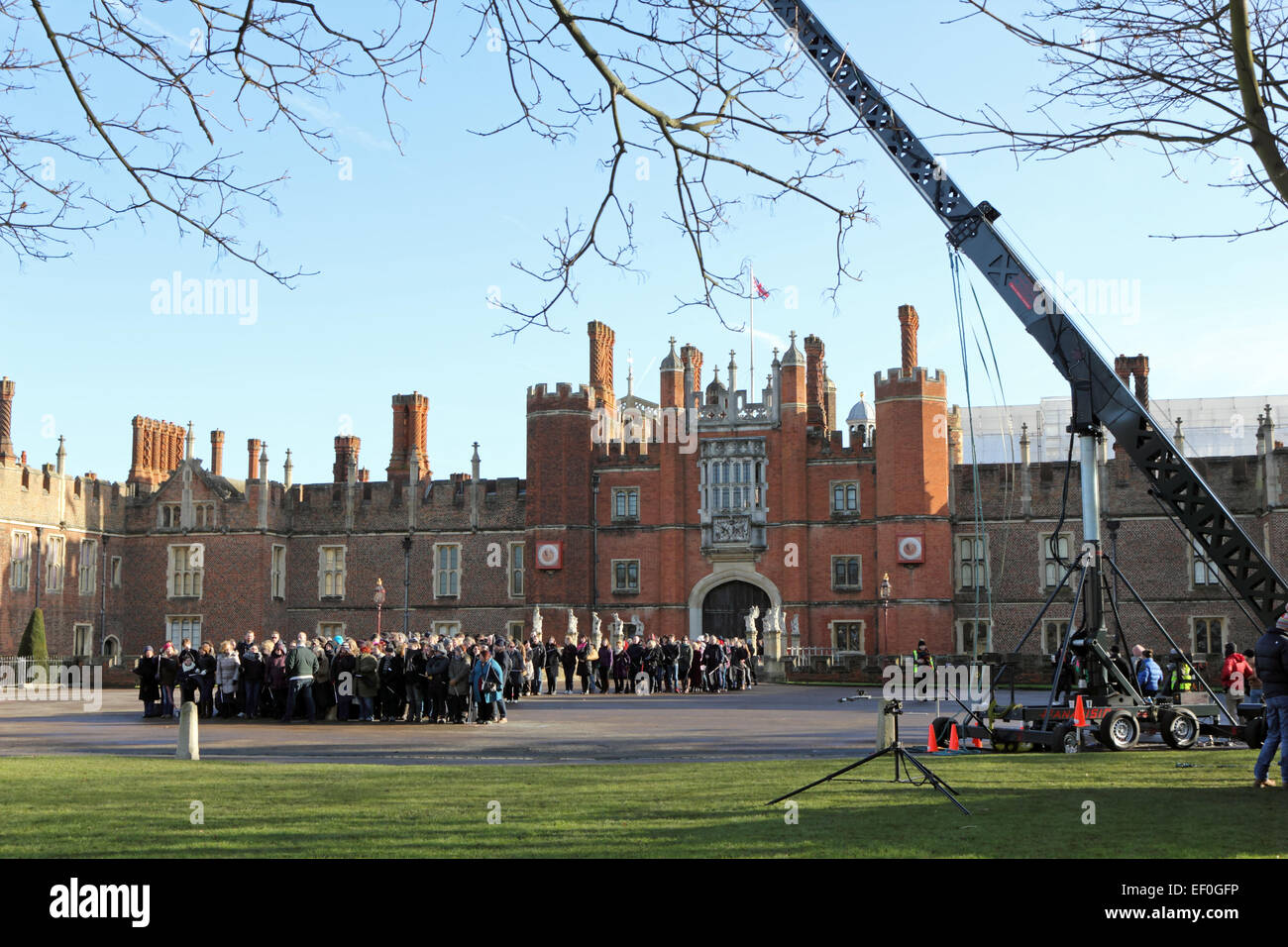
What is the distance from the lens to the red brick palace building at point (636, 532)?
4175cm

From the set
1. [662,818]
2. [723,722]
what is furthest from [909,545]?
[662,818]

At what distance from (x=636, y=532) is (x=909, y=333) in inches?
466

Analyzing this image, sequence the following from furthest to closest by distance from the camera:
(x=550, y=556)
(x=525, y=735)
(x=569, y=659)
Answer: (x=550, y=556) < (x=569, y=659) < (x=525, y=735)

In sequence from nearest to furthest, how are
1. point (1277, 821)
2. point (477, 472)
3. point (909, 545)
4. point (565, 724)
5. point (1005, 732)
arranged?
1. point (1277, 821)
2. point (1005, 732)
3. point (565, 724)
4. point (909, 545)
5. point (477, 472)

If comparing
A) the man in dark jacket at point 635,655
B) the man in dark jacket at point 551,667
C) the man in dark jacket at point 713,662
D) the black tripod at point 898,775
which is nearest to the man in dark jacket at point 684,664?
the man in dark jacket at point 713,662

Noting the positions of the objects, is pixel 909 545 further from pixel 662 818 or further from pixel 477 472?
pixel 662 818

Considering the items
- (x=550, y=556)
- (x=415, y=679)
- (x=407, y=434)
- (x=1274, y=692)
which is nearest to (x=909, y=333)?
(x=550, y=556)

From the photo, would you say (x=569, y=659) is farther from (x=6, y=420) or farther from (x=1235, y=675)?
(x=6, y=420)

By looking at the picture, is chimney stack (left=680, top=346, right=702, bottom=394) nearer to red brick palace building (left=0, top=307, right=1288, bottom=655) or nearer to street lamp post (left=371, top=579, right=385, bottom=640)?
red brick palace building (left=0, top=307, right=1288, bottom=655)

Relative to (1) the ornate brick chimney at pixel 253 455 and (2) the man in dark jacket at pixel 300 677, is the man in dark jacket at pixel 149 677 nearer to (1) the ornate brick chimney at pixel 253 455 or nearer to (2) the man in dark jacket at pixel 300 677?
(2) the man in dark jacket at pixel 300 677

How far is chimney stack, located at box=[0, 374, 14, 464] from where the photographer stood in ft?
137

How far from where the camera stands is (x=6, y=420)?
42.7 meters
